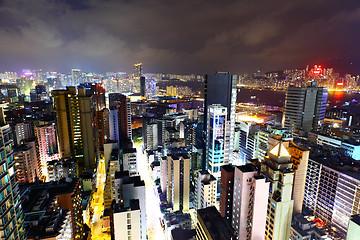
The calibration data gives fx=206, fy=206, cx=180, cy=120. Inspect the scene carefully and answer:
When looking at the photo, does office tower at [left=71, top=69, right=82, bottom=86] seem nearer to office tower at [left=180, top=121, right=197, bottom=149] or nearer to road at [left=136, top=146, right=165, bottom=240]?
office tower at [left=180, top=121, right=197, bottom=149]

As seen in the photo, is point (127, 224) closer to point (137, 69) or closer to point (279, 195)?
point (279, 195)

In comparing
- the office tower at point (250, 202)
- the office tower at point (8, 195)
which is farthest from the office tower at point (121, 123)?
the office tower at point (8, 195)

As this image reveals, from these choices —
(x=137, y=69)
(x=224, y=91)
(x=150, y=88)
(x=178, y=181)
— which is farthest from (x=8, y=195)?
(x=137, y=69)

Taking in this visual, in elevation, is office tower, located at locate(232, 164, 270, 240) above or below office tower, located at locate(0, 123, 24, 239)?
below

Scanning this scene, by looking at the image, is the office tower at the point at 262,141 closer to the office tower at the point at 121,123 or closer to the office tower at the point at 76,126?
the office tower at the point at 121,123

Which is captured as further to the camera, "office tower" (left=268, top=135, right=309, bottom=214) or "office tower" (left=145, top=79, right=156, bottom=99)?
"office tower" (left=145, top=79, right=156, bottom=99)

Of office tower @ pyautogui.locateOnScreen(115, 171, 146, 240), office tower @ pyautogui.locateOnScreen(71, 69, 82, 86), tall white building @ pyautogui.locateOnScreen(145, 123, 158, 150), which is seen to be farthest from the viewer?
office tower @ pyautogui.locateOnScreen(71, 69, 82, 86)

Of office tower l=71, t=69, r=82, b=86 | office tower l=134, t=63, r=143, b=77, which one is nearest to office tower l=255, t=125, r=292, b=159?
office tower l=71, t=69, r=82, b=86
